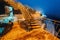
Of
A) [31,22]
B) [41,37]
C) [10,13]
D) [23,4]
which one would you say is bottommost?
[41,37]

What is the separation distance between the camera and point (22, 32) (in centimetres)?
222

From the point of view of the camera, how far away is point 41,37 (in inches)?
81.4

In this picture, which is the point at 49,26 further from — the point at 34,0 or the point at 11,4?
the point at 11,4

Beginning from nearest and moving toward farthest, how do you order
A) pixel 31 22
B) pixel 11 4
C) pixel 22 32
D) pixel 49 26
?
pixel 22 32 < pixel 31 22 < pixel 49 26 < pixel 11 4

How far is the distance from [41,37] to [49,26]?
0.99 meters

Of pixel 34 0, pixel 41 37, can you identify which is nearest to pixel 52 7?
pixel 34 0

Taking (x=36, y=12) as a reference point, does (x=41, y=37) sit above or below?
below

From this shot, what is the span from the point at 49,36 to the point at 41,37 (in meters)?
0.14

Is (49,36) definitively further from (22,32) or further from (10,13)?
(10,13)

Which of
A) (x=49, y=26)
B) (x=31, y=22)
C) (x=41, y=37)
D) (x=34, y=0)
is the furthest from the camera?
(x=34, y=0)

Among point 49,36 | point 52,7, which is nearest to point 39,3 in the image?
point 52,7

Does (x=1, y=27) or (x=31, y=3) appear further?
(x=31, y=3)

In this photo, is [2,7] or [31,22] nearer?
[31,22]

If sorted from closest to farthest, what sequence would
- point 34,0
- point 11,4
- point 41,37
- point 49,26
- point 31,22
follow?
1. point 41,37
2. point 31,22
3. point 49,26
4. point 34,0
5. point 11,4
